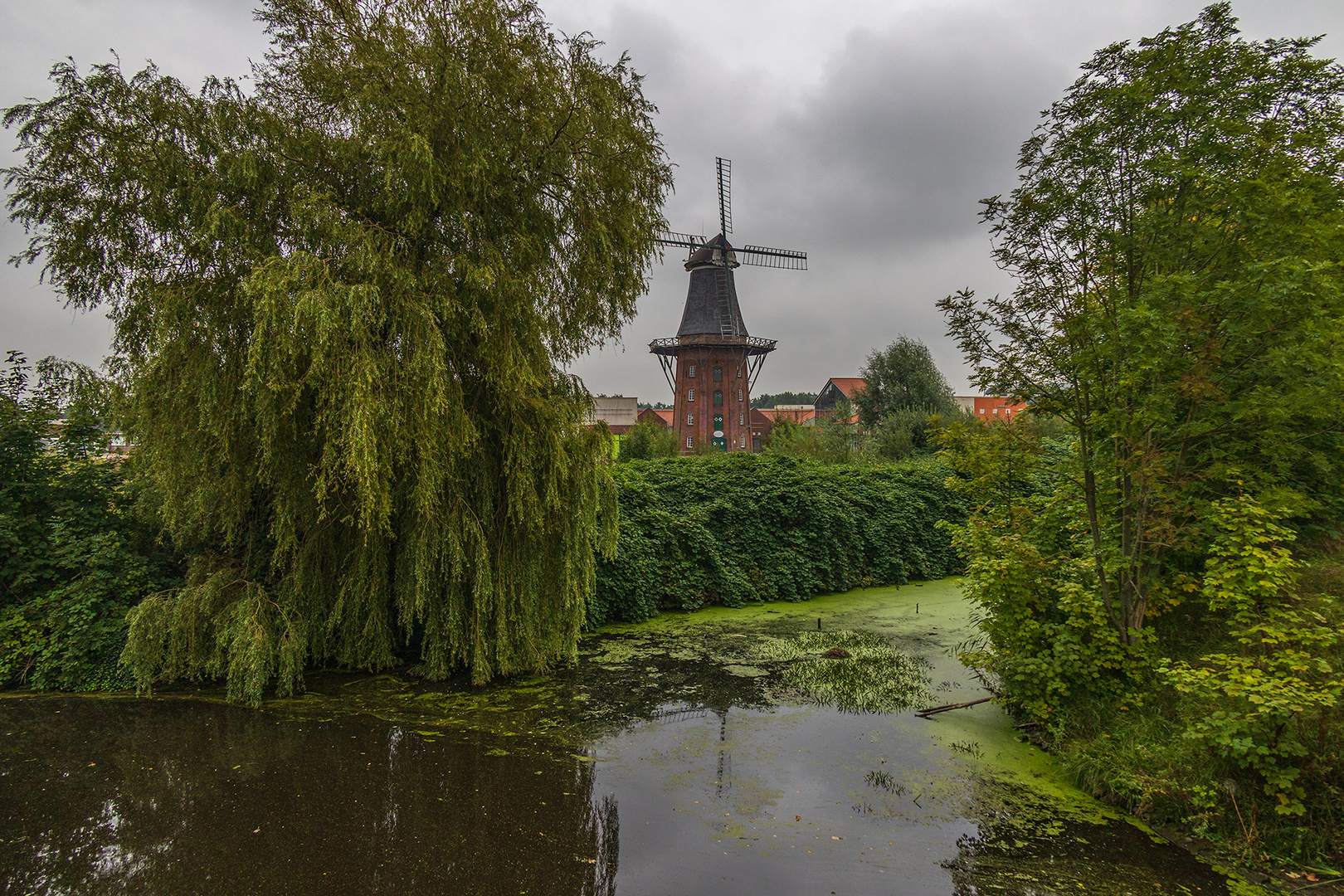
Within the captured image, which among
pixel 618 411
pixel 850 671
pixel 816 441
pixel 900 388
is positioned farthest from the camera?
pixel 618 411

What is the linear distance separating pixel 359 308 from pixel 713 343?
2753 centimetres

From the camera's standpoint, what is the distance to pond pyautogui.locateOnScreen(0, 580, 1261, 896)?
12.9ft

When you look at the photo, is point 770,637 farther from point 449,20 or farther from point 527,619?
point 449,20

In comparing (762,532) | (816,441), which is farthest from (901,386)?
(762,532)

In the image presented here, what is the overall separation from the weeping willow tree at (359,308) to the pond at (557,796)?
874 mm

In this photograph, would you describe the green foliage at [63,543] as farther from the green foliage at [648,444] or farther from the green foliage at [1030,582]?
the green foliage at [648,444]

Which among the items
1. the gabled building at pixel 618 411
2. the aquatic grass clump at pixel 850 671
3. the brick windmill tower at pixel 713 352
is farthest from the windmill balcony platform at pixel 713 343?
the aquatic grass clump at pixel 850 671

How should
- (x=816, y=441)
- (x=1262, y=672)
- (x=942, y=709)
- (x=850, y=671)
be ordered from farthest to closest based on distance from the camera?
(x=816, y=441) → (x=850, y=671) → (x=942, y=709) → (x=1262, y=672)

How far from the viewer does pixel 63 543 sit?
7.37 metres

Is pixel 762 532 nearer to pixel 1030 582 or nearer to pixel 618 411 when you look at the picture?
pixel 1030 582

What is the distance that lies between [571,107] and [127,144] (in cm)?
415

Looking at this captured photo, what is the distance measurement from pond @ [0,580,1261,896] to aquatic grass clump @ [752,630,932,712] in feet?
0.22

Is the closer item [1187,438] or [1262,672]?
[1262,672]

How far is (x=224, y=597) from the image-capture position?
6910 mm
